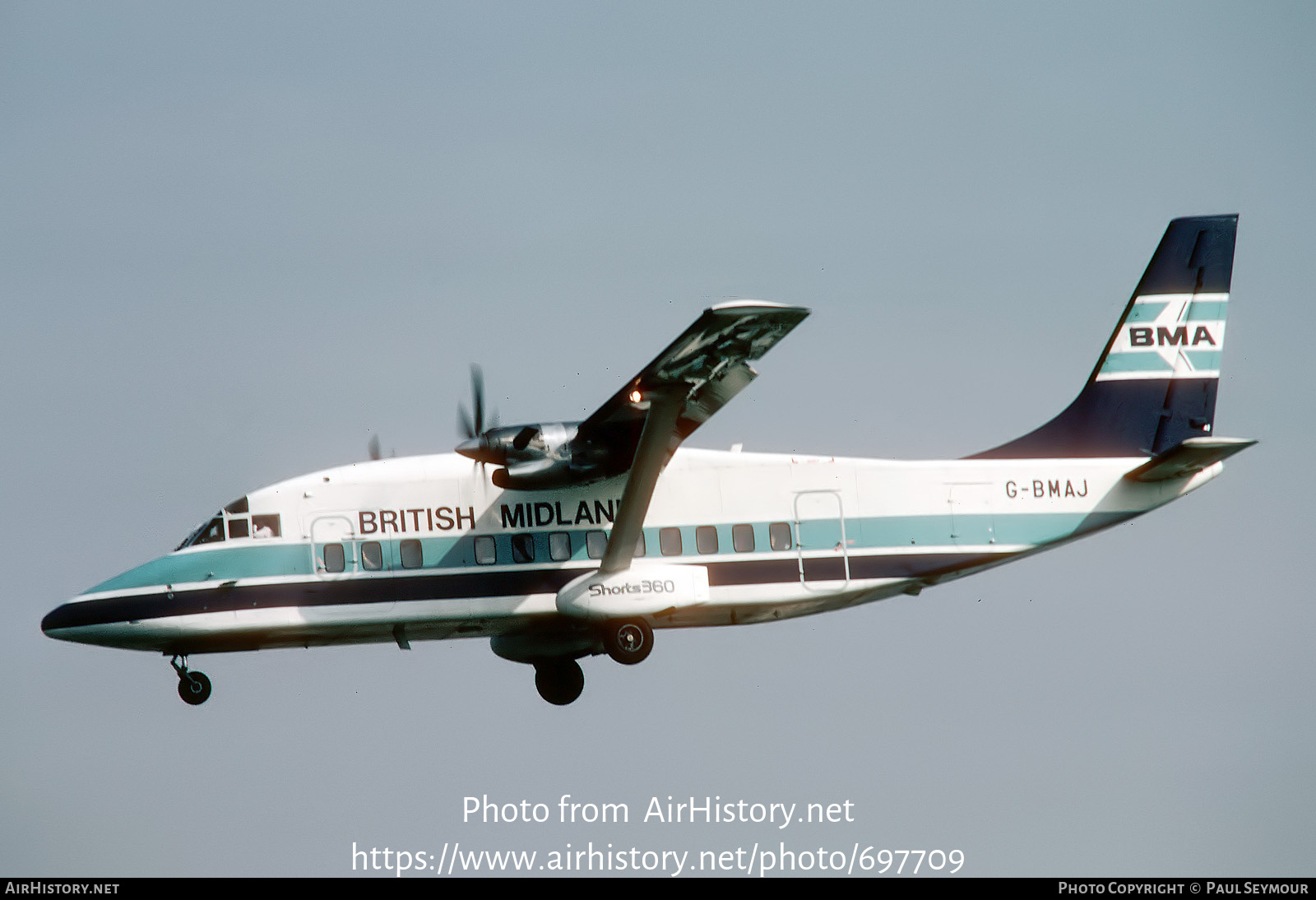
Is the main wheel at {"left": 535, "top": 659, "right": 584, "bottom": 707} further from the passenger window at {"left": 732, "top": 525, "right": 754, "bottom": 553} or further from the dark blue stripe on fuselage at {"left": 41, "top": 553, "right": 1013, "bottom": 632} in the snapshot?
the passenger window at {"left": 732, "top": 525, "right": 754, "bottom": 553}

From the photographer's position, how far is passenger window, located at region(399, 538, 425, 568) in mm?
21656

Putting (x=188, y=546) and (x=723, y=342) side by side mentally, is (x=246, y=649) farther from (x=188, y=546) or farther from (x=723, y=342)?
(x=723, y=342)

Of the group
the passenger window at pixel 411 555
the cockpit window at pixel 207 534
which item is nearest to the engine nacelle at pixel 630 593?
the passenger window at pixel 411 555

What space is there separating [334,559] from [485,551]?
1.96 metres

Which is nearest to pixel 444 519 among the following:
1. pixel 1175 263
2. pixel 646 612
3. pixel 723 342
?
pixel 646 612

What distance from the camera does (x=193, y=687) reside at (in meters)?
21.9

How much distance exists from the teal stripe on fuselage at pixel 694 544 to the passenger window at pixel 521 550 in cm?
6

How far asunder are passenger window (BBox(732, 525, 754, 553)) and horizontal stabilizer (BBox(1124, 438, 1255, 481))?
5483mm

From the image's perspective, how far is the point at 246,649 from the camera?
21984mm

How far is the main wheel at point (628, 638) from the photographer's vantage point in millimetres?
21734

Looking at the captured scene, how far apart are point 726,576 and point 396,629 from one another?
438 cm

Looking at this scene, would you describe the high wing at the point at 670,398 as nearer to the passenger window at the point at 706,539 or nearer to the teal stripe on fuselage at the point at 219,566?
the passenger window at the point at 706,539

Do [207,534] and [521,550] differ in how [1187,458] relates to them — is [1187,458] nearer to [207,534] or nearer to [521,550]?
[521,550]

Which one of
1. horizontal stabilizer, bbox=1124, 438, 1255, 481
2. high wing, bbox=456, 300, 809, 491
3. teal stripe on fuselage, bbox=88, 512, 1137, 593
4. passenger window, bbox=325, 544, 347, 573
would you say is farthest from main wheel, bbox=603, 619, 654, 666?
horizontal stabilizer, bbox=1124, 438, 1255, 481
